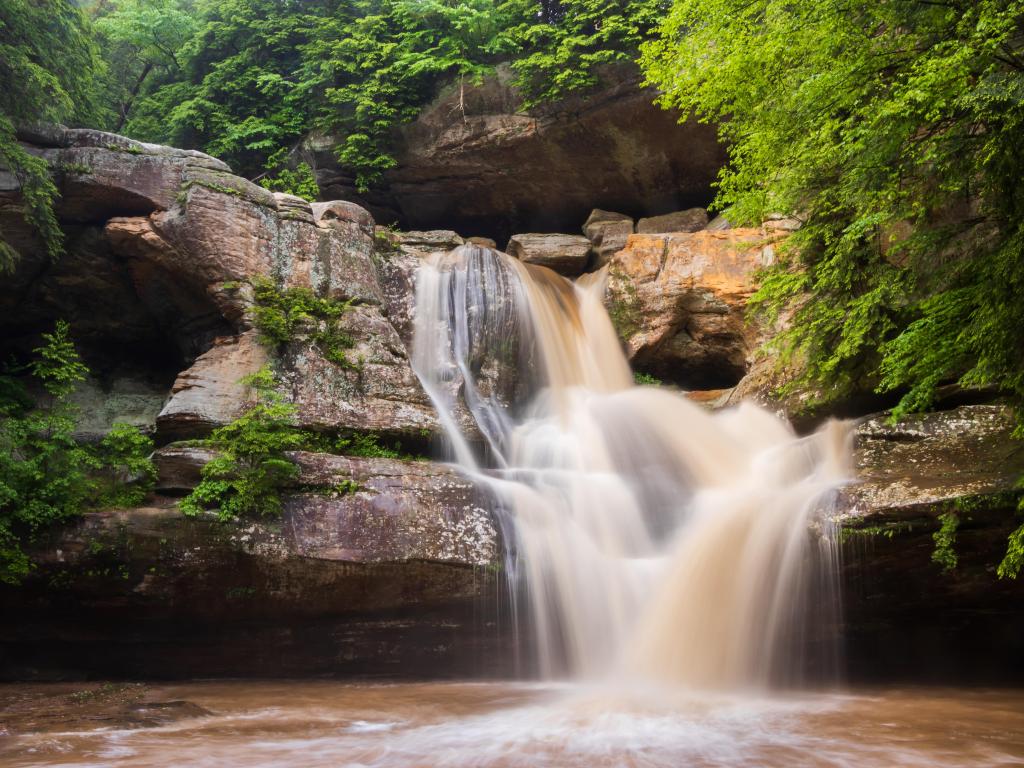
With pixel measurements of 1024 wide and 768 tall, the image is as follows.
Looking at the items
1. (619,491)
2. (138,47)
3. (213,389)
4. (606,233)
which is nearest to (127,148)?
(213,389)

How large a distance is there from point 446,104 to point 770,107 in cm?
996

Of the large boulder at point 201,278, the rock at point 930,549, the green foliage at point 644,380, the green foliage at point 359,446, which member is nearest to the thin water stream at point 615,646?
the rock at point 930,549

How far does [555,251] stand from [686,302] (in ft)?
11.4

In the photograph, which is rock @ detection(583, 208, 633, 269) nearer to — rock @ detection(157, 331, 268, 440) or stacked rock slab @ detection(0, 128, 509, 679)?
stacked rock slab @ detection(0, 128, 509, 679)

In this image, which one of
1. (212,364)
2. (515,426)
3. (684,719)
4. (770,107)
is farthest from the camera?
(515,426)

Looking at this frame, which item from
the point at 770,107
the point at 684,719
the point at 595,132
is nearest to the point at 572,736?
the point at 684,719

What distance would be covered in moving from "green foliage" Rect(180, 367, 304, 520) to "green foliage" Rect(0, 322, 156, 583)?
2.57ft

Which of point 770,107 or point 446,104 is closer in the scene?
point 770,107

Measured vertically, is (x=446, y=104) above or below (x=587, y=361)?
above

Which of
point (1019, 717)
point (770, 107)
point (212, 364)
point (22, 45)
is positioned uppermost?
point (22, 45)

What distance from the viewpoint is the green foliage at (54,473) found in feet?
26.8

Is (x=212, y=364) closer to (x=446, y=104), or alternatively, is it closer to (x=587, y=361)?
(x=587, y=361)

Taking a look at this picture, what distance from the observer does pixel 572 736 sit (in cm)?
579

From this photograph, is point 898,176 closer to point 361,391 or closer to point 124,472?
point 361,391
